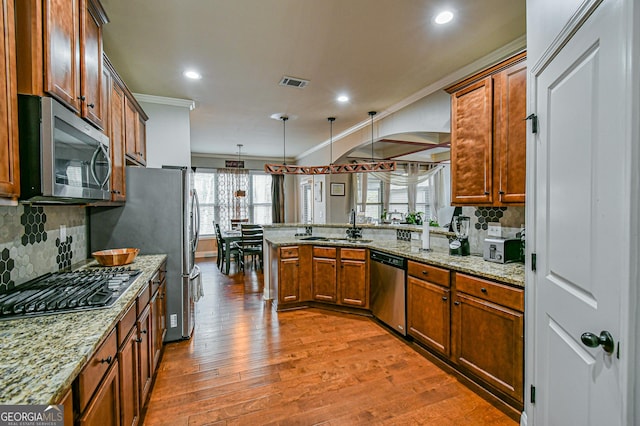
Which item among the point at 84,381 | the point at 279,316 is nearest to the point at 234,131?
the point at 279,316

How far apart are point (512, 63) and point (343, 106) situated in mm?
2402

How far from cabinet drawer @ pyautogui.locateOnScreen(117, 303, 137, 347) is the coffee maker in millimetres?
2491

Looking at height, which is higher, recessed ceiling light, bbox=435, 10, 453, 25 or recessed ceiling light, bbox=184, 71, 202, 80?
recessed ceiling light, bbox=184, 71, 202, 80

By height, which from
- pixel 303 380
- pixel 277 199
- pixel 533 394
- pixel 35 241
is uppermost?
pixel 277 199

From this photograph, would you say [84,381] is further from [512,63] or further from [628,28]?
[512,63]

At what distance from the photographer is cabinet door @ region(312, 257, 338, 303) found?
146 inches

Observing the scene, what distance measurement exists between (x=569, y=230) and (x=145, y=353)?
2391 millimetres

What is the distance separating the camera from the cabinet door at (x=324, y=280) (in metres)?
3.71

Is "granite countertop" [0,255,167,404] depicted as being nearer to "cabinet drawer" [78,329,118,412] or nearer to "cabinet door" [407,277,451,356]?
"cabinet drawer" [78,329,118,412]

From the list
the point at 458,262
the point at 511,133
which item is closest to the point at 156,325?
the point at 458,262

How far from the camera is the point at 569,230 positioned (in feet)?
4.00

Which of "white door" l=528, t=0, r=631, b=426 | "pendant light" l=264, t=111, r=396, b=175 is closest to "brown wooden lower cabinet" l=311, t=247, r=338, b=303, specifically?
"pendant light" l=264, t=111, r=396, b=175

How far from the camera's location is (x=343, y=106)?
4.27 meters

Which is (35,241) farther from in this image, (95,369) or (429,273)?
(429,273)
